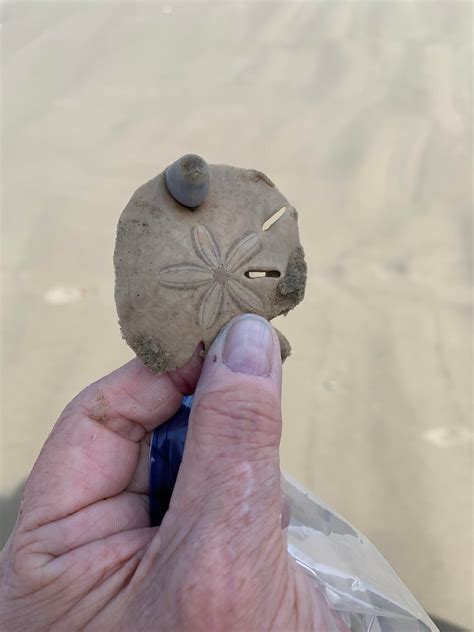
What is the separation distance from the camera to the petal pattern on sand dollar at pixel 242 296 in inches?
93.8

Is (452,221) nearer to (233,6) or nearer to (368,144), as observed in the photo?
(368,144)

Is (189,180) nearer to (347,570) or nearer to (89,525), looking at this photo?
(89,525)

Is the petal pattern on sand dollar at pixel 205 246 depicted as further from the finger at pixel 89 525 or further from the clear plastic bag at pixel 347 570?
the clear plastic bag at pixel 347 570

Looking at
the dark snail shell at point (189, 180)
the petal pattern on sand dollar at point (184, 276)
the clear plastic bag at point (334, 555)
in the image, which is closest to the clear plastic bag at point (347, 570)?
the clear plastic bag at point (334, 555)

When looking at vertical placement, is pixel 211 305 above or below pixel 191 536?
above

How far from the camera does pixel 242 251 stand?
2.40 meters

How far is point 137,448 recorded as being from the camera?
2.59 metres

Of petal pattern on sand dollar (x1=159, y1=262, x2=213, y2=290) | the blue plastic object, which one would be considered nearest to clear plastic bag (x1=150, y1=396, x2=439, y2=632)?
the blue plastic object

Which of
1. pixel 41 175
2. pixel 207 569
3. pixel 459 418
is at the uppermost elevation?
pixel 41 175

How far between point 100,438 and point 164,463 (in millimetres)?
317

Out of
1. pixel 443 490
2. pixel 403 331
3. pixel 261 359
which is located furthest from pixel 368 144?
pixel 261 359

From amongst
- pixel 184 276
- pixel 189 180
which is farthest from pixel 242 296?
pixel 189 180

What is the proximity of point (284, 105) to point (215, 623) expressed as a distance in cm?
433

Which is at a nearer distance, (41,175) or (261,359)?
(261,359)
